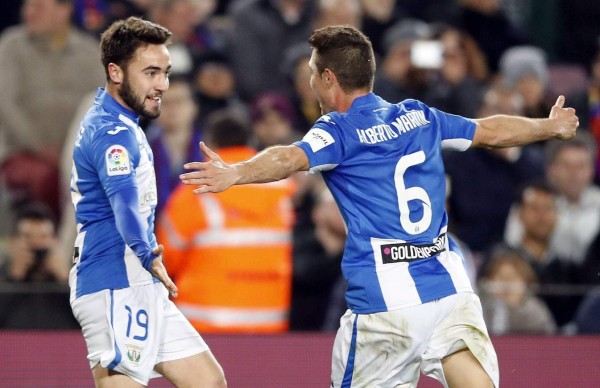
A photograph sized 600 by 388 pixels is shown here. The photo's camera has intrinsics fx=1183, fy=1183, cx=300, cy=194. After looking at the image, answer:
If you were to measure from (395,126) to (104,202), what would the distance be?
48.9 inches

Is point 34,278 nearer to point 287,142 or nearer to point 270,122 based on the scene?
point 287,142

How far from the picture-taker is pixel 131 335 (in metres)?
4.86

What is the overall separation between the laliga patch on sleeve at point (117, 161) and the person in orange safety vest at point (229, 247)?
232cm

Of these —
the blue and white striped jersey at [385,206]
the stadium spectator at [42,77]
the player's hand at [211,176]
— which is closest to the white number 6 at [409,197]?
the blue and white striped jersey at [385,206]

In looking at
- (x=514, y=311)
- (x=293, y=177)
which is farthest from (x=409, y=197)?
(x=293, y=177)

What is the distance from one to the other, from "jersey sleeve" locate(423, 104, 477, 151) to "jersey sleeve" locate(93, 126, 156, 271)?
1.28m

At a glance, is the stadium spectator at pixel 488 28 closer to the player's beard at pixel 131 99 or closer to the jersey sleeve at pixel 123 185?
the player's beard at pixel 131 99

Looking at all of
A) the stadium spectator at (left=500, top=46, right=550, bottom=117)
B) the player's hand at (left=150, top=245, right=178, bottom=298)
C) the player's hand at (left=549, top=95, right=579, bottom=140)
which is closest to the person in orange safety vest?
the player's hand at (left=549, top=95, right=579, bottom=140)

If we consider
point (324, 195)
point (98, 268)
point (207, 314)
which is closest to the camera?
point (98, 268)

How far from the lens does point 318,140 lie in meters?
4.70

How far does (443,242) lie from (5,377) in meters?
2.70

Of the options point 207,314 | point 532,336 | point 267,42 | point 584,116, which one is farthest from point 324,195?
point 584,116

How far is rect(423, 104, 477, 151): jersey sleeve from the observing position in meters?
4.99

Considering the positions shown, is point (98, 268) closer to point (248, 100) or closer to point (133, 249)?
point (133, 249)
